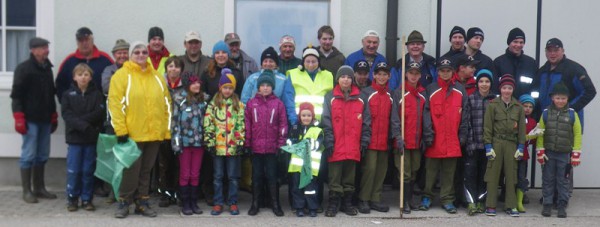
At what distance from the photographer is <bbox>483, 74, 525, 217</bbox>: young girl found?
8.66 meters

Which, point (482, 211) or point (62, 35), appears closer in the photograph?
point (482, 211)

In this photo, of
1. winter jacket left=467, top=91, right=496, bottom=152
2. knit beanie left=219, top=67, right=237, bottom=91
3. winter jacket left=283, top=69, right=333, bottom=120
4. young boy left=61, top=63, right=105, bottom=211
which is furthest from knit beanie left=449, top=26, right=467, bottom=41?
young boy left=61, top=63, right=105, bottom=211

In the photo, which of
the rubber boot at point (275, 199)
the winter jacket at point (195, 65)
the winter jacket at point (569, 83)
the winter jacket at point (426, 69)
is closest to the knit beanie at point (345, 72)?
the winter jacket at point (426, 69)

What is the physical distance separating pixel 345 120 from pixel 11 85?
4064mm

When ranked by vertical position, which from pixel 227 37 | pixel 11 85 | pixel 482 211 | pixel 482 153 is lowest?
pixel 482 211

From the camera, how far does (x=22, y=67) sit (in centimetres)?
870

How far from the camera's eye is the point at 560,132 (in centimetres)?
876

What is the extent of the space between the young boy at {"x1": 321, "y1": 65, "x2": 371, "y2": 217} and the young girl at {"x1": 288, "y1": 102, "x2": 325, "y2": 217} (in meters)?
0.13

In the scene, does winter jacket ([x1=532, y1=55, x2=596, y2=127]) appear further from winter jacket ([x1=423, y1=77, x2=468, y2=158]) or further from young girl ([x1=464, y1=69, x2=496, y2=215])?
winter jacket ([x1=423, y1=77, x2=468, y2=158])

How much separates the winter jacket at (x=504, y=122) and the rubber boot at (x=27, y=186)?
16.6ft

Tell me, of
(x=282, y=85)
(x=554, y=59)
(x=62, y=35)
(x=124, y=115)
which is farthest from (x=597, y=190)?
(x=62, y=35)

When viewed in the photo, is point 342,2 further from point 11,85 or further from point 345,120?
point 11,85

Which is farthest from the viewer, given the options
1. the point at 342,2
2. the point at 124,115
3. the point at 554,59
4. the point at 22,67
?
the point at 342,2

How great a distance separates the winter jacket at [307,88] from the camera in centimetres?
873
